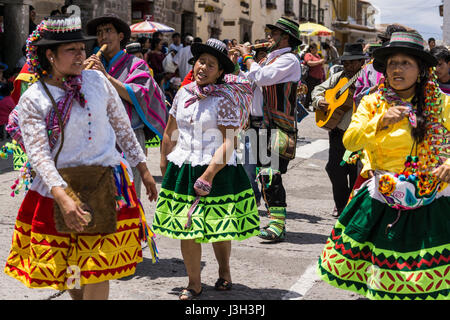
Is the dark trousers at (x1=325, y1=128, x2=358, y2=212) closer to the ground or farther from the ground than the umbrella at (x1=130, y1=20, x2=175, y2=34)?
closer to the ground

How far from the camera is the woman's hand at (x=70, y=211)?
3.52 metres

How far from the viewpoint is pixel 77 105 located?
12.2 feet

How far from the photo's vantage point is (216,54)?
189 inches

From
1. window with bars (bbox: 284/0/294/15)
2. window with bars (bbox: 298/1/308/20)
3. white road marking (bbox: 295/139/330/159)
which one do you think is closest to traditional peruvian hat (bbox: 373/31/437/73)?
white road marking (bbox: 295/139/330/159)

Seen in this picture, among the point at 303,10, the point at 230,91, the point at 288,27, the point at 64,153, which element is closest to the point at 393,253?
Result: the point at 230,91

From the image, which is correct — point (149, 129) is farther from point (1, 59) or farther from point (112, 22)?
point (1, 59)

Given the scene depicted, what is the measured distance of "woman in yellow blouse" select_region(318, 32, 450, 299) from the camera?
12.7 ft

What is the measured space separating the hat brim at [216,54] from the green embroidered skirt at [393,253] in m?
1.37

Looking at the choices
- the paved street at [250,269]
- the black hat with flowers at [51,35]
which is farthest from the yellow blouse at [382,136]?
the black hat with flowers at [51,35]

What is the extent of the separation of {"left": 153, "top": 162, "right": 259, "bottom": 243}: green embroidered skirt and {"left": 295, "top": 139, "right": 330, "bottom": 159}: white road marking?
308 inches

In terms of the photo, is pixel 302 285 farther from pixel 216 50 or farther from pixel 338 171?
pixel 338 171

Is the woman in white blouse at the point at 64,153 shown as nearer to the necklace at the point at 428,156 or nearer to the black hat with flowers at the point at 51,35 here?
the black hat with flowers at the point at 51,35

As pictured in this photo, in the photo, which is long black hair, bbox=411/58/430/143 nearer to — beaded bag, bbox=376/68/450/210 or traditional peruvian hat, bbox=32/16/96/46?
beaded bag, bbox=376/68/450/210

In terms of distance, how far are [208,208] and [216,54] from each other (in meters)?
1.06
